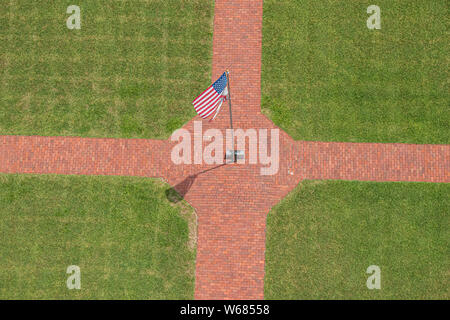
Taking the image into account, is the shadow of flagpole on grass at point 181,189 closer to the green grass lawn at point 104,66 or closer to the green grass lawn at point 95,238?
the green grass lawn at point 95,238

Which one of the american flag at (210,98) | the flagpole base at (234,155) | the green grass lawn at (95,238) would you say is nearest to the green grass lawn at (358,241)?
the flagpole base at (234,155)

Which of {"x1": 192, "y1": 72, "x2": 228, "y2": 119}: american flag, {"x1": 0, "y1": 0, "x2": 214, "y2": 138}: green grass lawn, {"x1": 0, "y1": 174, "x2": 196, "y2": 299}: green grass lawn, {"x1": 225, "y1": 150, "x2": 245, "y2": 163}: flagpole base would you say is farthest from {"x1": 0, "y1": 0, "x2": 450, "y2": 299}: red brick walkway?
{"x1": 192, "y1": 72, "x2": 228, "y2": 119}: american flag

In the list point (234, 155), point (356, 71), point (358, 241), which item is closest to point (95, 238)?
point (234, 155)

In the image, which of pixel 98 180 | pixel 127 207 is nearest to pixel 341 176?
pixel 127 207

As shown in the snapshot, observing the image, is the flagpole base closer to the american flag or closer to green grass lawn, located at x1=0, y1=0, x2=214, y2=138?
green grass lawn, located at x1=0, y1=0, x2=214, y2=138

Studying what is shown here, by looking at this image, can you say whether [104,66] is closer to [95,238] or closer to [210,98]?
[210,98]
